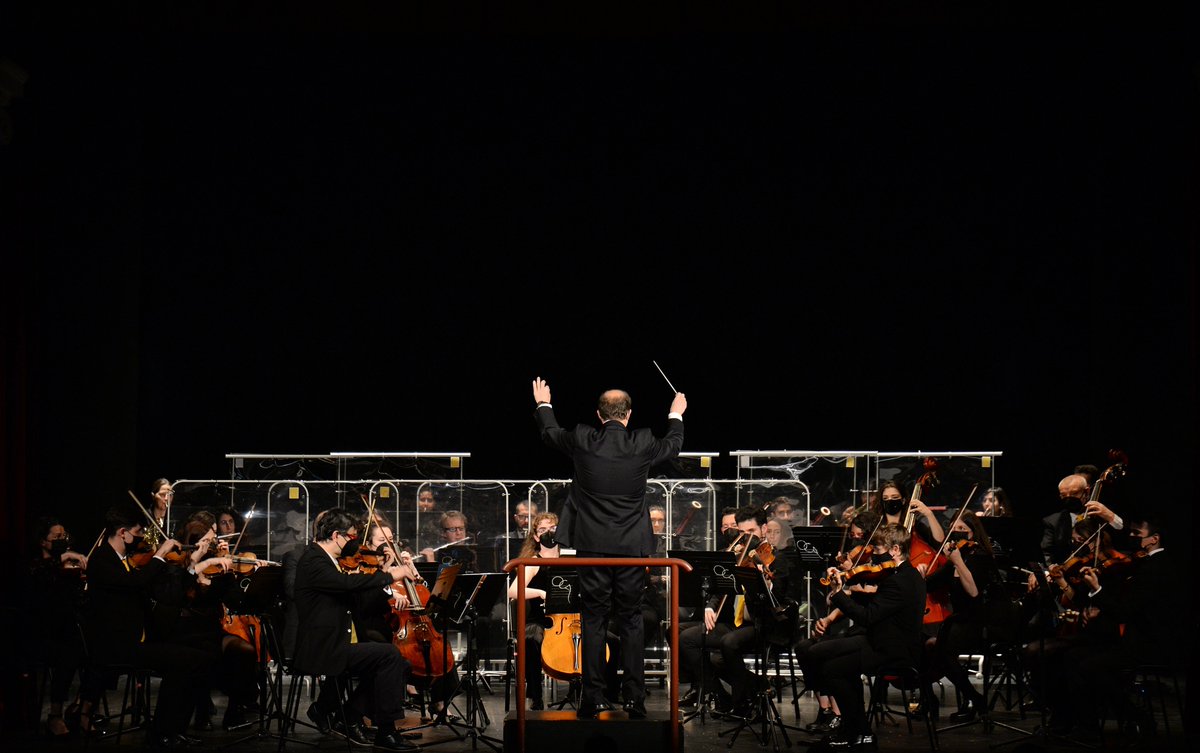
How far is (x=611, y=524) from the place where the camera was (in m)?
6.32

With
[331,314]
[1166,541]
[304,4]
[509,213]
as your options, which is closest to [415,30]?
[304,4]

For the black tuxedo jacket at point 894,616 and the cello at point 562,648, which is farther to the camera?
the cello at point 562,648

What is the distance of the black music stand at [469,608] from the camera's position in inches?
295

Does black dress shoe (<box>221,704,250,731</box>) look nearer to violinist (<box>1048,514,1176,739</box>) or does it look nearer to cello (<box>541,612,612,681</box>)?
cello (<box>541,612,612,681</box>)

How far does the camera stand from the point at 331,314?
12.5 m

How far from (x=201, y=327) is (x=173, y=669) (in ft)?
18.3

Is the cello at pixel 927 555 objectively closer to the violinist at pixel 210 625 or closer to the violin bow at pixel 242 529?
the violinist at pixel 210 625

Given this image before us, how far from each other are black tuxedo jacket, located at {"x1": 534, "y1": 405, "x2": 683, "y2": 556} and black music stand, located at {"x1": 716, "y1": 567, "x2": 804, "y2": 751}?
142 centimetres

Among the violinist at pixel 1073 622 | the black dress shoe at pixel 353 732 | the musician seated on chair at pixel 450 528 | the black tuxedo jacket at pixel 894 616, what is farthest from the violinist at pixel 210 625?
the violinist at pixel 1073 622

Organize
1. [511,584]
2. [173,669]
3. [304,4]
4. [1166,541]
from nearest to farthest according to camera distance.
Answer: [173,669] < [304,4] < [511,584] < [1166,541]

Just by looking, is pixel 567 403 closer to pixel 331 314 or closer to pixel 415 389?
pixel 415 389

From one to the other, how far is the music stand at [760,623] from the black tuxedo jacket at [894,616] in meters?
0.49

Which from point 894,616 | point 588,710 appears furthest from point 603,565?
point 894,616

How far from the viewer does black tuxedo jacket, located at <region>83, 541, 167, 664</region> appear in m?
7.51
